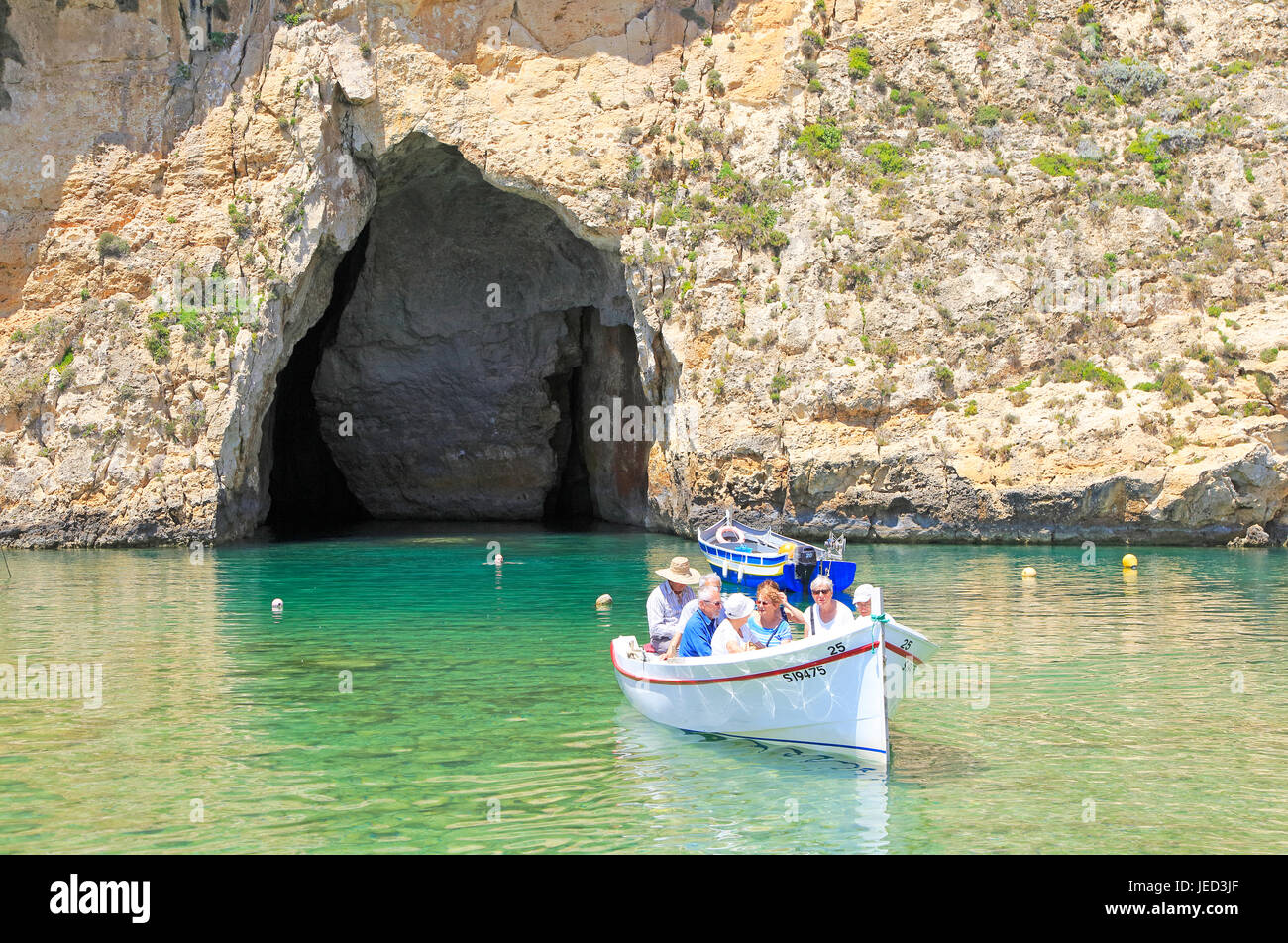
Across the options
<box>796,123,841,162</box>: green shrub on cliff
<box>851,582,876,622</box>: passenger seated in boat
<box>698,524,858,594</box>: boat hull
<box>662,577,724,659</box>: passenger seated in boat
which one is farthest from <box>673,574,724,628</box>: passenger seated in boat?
<box>796,123,841,162</box>: green shrub on cliff

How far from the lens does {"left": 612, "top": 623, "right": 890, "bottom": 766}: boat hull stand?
38.2 ft

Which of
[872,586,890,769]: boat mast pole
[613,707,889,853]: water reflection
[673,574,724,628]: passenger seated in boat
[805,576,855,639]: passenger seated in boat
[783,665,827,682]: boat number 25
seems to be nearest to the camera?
[613,707,889,853]: water reflection

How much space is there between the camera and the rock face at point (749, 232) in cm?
3509

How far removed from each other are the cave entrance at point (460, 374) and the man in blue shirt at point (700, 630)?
3090 cm

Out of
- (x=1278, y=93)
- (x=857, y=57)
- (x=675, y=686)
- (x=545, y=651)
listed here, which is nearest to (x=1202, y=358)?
(x=1278, y=93)

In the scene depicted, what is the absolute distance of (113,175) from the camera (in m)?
37.6

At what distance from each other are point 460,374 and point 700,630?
36.8 meters

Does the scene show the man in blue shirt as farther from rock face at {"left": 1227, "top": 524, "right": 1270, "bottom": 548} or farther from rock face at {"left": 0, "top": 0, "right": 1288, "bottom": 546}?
rock face at {"left": 1227, "top": 524, "right": 1270, "bottom": 548}

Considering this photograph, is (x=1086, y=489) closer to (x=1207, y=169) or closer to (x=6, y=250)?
(x=1207, y=169)

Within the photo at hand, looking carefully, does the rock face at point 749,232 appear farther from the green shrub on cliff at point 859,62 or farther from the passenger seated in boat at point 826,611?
the passenger seated in boat at point 826,611

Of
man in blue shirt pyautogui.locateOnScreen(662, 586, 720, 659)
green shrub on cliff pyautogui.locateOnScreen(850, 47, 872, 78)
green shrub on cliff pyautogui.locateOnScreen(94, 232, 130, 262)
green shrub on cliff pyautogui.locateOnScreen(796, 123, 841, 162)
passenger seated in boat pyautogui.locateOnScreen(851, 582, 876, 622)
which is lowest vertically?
man in blue shirt pyautogui.locateOnScreen(662, 586, 720, 659)

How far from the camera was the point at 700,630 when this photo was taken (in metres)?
13.6

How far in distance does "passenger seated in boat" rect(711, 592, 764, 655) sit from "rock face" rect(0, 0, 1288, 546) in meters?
22.2

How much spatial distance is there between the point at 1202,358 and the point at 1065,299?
13.9ft
